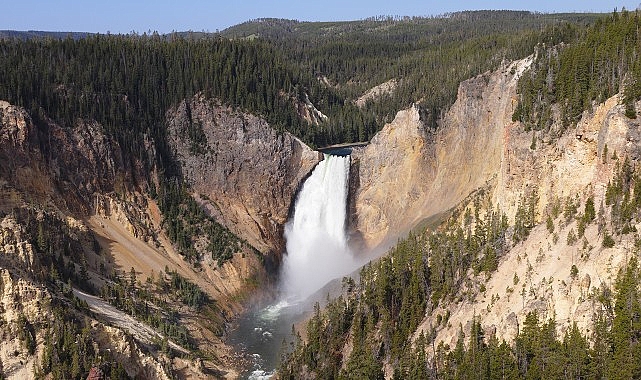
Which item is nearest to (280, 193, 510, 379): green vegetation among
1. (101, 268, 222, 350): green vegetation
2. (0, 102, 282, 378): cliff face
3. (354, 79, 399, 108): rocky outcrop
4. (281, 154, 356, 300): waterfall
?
(0, 102, 282, 378): cliff face

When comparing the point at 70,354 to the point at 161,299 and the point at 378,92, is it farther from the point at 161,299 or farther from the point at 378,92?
the point at 378,92

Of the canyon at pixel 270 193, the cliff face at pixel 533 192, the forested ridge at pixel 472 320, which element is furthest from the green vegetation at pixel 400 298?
the canyon at pixel 270 193

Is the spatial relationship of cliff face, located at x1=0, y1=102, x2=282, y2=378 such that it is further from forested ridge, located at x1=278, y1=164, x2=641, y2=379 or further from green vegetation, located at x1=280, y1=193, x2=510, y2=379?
forested ridge, located at x1=278, y1=164, x2=641, y2=379

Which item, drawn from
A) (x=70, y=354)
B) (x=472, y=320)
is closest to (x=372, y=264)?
(x=472, y=320)

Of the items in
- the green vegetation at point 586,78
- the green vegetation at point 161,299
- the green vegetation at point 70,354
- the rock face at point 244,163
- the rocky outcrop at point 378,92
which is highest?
the green vegetation at point 586,78

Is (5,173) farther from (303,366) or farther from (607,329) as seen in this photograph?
(607,329)

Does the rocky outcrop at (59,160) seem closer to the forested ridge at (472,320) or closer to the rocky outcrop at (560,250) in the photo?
the forested ridge at (472,320)

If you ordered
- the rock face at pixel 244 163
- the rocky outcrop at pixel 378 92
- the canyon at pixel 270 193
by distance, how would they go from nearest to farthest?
the canyon at pixel 270 193
the rock face at pixel 244 163
the rocky outcrop at pixel 378 92
